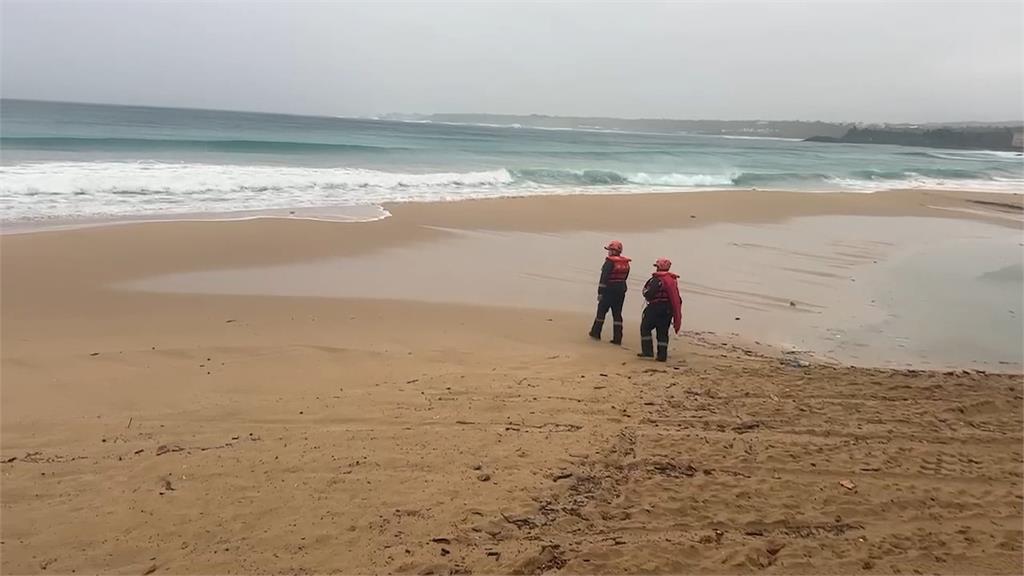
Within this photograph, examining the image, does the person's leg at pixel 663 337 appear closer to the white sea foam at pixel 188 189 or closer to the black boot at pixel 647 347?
the black boot at pixel 647 347

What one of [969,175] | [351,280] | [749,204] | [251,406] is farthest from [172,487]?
[969,175]

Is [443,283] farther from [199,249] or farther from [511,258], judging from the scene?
[199,249]

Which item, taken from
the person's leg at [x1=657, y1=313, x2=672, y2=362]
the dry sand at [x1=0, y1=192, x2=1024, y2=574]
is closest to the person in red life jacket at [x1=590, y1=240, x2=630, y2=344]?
the dry sand at [x1=0, y1=192, x2=1024, y2=574]

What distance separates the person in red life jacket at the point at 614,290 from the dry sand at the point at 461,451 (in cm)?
48

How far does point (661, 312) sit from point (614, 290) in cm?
74

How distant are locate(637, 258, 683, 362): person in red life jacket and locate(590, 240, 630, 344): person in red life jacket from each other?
481mm

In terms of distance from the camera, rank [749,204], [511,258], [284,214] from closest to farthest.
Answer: [511,258] → [284,214] → [749,204]

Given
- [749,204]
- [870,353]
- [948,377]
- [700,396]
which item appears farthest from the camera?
[749,204]

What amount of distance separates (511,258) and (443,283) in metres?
2.16

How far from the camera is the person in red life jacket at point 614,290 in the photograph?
7.17 meters

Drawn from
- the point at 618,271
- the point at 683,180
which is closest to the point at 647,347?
the point at 618,271

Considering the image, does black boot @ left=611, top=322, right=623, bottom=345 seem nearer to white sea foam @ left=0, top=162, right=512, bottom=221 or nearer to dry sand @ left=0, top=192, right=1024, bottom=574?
dry sand @ left=0, top=192, right=1024, bottom=574

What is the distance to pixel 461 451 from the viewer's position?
441 centimetres

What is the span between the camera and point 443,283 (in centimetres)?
940
